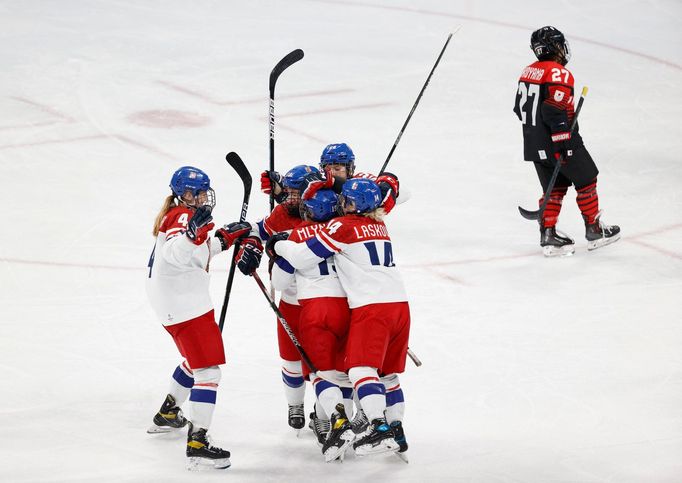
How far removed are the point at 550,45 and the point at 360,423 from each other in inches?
125

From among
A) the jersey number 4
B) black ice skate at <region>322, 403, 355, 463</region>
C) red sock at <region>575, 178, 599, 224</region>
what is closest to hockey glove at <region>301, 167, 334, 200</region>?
black ice skate at <region>322, 403, 355, 463</region>

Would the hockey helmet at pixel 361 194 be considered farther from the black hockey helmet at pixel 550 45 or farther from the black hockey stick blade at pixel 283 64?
the black hockey helmet at pixel 550 45

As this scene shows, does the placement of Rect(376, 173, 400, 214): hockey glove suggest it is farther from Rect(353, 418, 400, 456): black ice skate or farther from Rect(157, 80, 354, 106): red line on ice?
Rect(157, 80, 354, 106): red line on ice

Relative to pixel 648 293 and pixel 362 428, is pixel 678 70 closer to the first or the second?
pixel 648 293

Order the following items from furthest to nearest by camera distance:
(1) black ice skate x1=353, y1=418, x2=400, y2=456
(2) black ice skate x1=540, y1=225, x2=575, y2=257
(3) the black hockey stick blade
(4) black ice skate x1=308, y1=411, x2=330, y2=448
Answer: (2) black ice skate x1=540, y1=225, x2=575, y2=257, (3) the black hockey stick blade, (4) black ice skate x1=308, y1=411, x2=330, y2=448, (1) black ice skate x1=353, y1=418, x2=400, y2=456

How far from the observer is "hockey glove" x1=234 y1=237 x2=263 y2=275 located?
406 cm

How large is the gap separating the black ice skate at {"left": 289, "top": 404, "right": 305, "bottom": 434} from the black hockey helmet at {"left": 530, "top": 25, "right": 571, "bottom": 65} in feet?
9.76

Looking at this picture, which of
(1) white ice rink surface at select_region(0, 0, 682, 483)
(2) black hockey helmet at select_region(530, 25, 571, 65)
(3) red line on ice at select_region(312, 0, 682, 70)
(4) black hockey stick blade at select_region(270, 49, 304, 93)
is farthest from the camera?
(3) red line on ice at select_region(312, 0, 682, 70)

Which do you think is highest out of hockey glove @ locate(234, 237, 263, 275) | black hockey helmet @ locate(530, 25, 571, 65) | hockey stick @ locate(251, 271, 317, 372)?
black hockey helmet @ locate(530, 25, 571, 65)

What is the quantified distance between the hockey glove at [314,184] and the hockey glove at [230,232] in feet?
0.81

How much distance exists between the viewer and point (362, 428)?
12.9 ft

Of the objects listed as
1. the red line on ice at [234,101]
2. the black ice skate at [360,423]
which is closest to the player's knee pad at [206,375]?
the black ice skate at [360,423]

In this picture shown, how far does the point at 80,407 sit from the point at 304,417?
3.02 feet

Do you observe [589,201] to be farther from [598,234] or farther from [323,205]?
[323,205]
